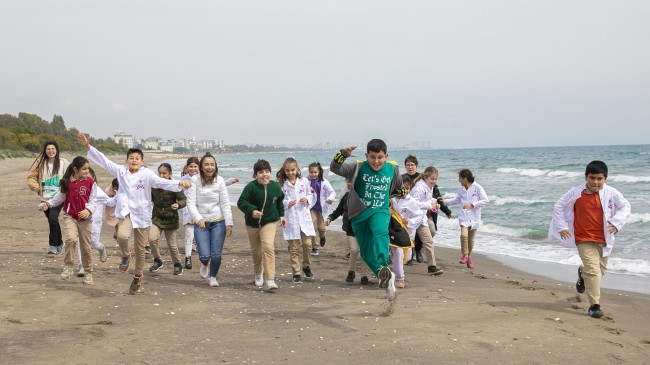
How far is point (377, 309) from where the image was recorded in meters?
6.52

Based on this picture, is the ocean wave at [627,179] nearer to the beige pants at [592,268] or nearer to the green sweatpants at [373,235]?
the beige pants at [592,268]

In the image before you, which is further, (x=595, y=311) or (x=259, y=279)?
(x=259, y=279)

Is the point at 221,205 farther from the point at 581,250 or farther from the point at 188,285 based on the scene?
the point at 581,250

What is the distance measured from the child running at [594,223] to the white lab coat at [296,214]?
137 inches

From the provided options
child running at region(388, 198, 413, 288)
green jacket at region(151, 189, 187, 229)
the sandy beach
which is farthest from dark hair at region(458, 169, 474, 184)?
green jacket at region(151, 189, 187, 229)

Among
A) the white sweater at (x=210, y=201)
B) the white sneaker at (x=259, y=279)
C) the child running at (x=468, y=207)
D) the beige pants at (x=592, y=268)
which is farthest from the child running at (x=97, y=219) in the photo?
the beige pants at (x=592, y=268)

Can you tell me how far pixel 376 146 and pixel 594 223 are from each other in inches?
105

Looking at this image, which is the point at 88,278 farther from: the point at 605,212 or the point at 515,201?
the point at 515,201

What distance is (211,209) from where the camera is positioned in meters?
7.89

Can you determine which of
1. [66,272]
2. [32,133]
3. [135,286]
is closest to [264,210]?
[135,286]

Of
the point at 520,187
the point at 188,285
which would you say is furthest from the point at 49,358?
the point at 520,187

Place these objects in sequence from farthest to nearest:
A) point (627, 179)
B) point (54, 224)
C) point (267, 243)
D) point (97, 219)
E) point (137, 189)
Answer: point (627, 179) → point (54, 224) → point (97, 219) → point (267, 243) → point (137, 189)

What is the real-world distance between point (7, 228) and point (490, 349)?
11.9 metres

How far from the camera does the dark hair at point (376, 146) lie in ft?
21.2
